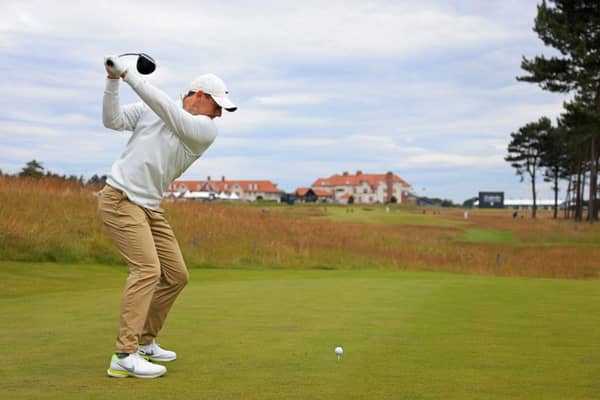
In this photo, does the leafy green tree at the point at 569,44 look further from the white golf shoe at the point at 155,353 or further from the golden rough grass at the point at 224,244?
Answer: the white golf shoe at the point at 155,353

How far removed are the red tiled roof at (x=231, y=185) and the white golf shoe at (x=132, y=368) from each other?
538 feet

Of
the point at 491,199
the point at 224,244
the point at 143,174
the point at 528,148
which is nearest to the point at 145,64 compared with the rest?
the point at 143,174

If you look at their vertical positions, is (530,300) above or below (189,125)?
below

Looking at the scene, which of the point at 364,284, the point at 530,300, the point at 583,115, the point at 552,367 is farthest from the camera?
the point at 583,115

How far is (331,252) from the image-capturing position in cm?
2511

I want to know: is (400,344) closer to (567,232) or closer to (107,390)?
(107,390)

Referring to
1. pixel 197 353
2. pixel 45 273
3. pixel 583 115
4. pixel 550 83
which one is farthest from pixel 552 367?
pixel 550 83

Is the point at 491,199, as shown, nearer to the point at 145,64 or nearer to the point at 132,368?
the point at 145,64

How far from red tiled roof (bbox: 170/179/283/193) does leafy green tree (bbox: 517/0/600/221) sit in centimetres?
13132

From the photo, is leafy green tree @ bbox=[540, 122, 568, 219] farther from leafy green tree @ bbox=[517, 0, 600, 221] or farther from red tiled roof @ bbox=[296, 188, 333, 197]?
red tiled roof @ bbox=[296, 188, 333, 197]

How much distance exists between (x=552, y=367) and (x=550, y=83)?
128 ft

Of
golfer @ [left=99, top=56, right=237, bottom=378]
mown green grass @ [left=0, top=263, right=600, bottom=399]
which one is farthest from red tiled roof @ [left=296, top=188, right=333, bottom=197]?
golfer @ [left=99, top=56, right=237, bottom=378]

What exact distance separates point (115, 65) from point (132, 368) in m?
2.11

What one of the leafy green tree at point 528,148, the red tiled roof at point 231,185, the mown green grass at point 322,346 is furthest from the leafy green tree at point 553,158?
the red tiled roof at point 231,185
